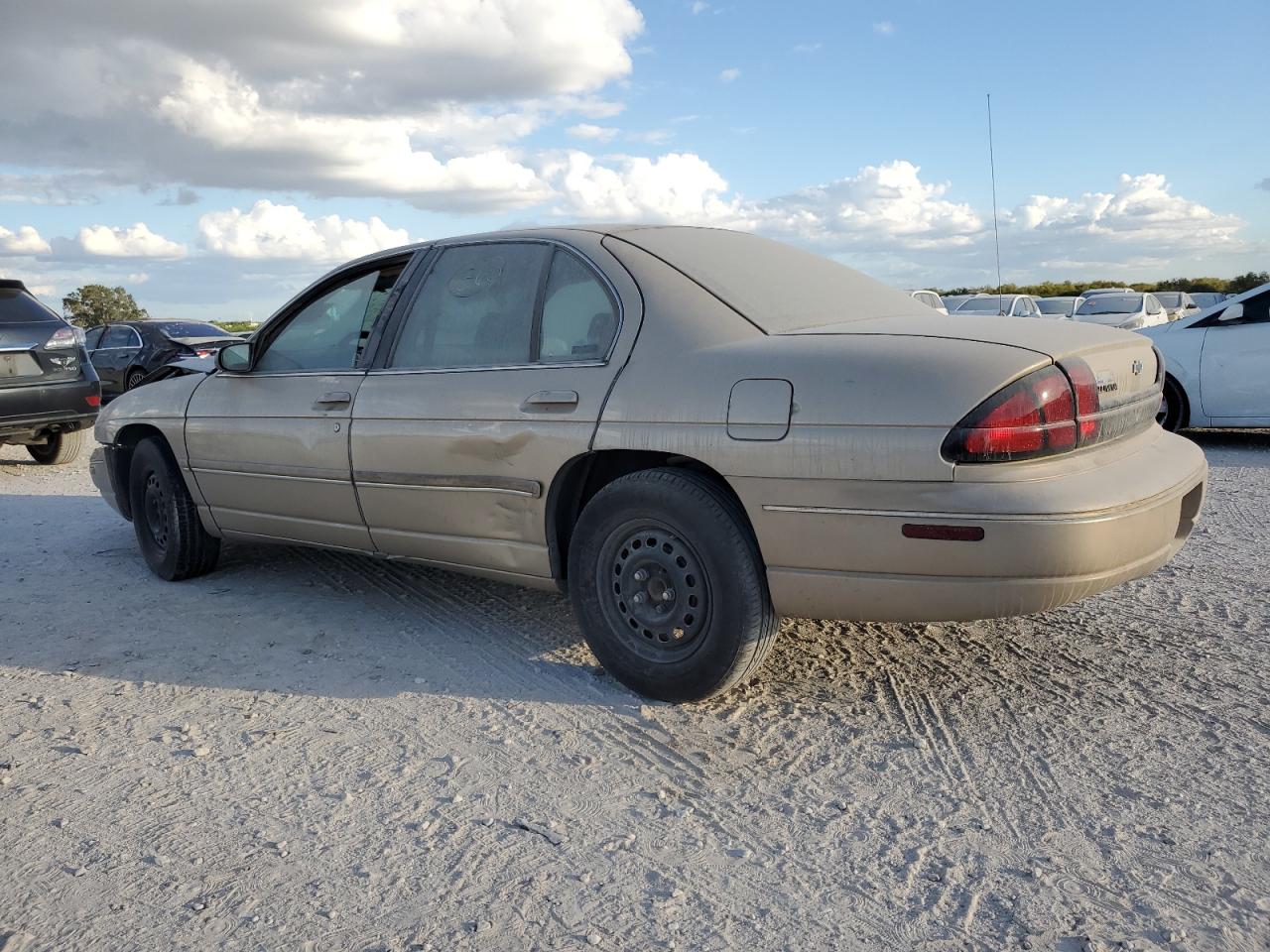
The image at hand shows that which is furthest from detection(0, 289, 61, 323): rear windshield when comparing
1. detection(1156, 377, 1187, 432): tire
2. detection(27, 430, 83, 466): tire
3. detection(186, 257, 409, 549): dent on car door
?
detection(1156, 377, 1187, 432): tire

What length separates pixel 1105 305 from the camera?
21.0m

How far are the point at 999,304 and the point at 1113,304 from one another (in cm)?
366

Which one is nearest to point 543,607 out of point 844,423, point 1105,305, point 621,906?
point 844,423

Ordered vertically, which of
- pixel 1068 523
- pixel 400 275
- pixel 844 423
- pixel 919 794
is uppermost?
pixel 400 275

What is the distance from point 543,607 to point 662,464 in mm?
1295

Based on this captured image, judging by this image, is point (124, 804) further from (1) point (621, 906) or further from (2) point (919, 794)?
(2) point (919, 794)

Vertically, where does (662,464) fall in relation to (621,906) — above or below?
above

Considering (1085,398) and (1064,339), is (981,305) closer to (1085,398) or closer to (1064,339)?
(1064,339)

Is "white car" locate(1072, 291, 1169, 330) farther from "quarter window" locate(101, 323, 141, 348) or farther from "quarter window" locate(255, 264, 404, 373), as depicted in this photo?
"quarter window" locate(255, 264, 404, 373)

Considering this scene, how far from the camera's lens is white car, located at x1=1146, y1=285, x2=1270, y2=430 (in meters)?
8.66

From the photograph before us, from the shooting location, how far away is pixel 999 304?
18.9 m

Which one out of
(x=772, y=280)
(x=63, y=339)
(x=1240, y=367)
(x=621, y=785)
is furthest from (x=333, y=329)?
(x=1240, y=367)

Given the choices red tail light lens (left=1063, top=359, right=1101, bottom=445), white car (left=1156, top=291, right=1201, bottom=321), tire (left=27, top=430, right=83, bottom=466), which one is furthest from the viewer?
white car (left=1156, top=291, right=1201, bottom=321)

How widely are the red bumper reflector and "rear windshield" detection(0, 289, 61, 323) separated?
8949 millimetres
